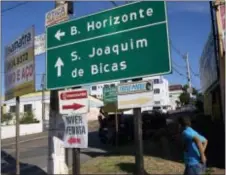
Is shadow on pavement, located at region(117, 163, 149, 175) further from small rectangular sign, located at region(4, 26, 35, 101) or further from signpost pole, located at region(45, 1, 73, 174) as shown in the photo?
small rectangular sign, located at region(4, 26, 35, 101)

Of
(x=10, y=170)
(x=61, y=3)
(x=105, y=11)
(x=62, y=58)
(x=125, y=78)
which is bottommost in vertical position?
(x=10, y=170)

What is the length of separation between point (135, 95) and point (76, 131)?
43.7 inches

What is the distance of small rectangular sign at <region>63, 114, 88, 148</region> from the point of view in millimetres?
5949

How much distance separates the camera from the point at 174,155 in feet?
46.3

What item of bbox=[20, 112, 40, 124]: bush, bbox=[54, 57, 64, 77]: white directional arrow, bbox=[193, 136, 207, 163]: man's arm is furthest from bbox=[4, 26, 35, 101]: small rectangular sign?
bbox=[20, 112, 40, 124]: bush

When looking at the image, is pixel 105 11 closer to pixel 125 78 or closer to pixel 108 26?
pixel 108 26

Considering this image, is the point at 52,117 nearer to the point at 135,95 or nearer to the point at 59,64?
the point at 59,64

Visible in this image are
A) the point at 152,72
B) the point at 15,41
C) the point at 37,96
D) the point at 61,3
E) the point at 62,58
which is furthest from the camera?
the point at 37,96

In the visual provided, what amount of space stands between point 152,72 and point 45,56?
2476 mm

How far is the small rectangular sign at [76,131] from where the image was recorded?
595cm

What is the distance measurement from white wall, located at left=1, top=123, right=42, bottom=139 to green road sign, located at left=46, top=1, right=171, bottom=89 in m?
27.1

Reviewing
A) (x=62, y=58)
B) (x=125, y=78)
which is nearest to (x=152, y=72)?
(x=125, y=78)

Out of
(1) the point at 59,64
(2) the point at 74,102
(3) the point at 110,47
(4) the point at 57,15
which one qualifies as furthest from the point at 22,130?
(3) the point at 110,47

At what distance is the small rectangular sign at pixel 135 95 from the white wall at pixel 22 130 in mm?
28501
